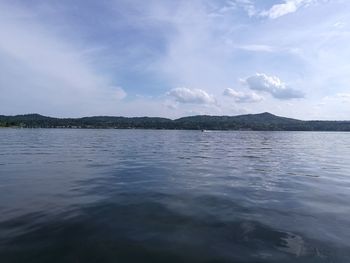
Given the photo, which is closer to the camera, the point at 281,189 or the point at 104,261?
the point at 104,261

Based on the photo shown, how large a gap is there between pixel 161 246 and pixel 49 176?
43.6 feet

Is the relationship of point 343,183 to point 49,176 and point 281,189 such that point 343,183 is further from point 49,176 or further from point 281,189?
point 49,176

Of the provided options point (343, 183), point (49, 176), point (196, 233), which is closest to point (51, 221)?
point (196, 233)

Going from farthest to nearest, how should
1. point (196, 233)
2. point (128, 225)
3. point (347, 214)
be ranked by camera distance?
point (347, 214) → point (128, 225) → point (196, 233)

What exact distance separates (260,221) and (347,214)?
3723 mm

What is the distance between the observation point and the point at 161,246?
8.38 m

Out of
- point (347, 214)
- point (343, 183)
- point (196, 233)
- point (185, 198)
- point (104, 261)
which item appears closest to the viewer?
point (104, 261)

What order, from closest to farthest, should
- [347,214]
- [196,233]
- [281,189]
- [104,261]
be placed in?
[104,261], [196,233], [347,214], [281,189]

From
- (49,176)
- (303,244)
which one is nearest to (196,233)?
(303,244)

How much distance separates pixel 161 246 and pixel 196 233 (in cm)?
142

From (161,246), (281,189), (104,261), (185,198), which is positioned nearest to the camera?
(104,261)

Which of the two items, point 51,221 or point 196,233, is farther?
point 51,221

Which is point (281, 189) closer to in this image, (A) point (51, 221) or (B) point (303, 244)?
(B) point (303, 244)

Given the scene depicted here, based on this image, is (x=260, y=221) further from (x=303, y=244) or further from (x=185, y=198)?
(x=185, y=198)
